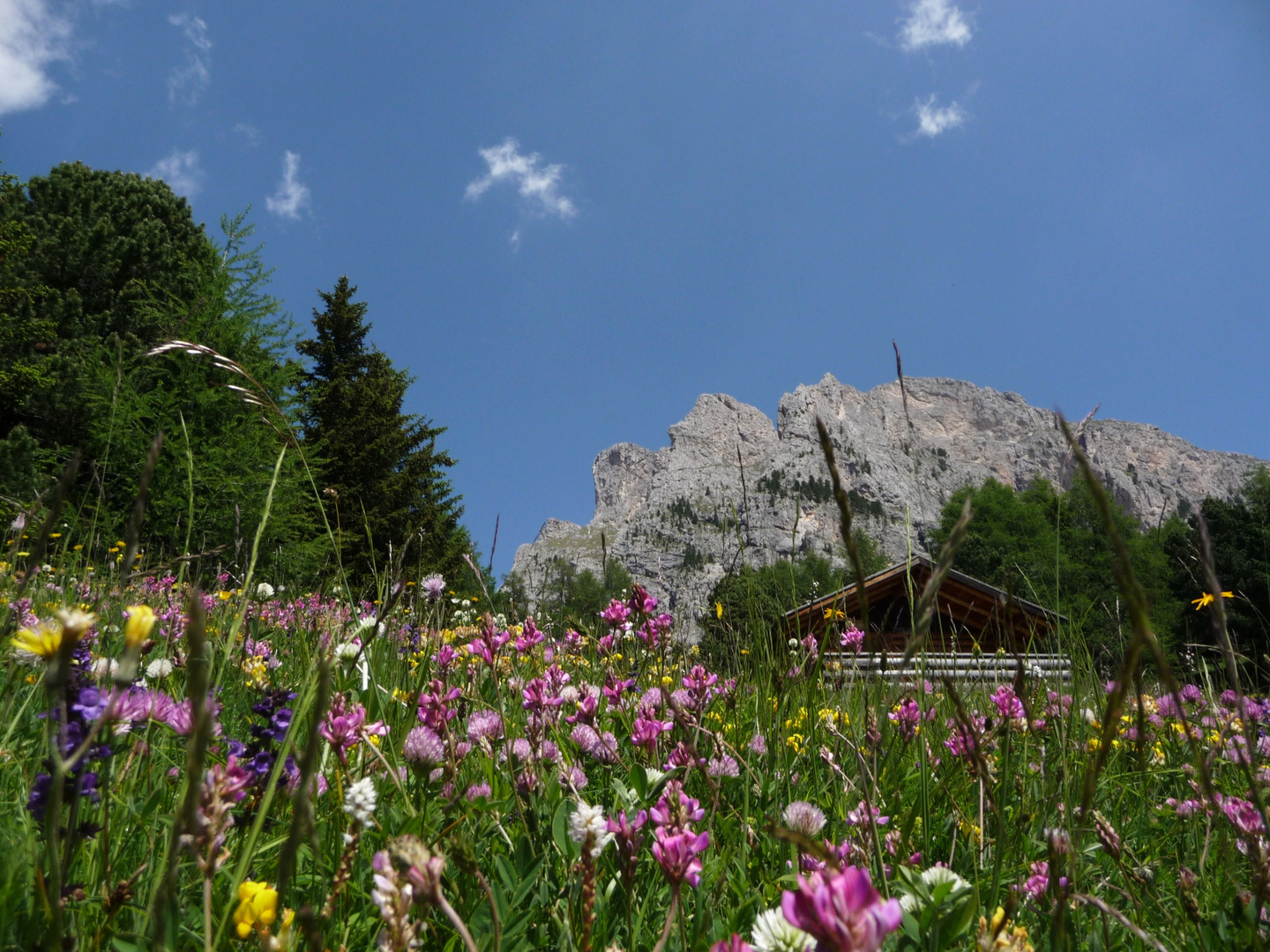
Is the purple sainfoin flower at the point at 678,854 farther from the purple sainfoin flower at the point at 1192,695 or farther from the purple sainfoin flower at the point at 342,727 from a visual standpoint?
the purple sainfoin flower at the point at 1192,695

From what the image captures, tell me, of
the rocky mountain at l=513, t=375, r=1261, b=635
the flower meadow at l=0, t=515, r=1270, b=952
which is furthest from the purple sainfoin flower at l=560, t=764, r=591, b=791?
the rocky mountain at l=513, t=375, r=1261, b=635

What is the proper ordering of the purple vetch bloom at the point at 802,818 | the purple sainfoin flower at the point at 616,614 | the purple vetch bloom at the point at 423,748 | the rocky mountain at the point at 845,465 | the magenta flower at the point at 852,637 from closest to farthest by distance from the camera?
the purple vetch bloom at the point at 802,818 < the purple vetch bloom at the point at 423,748 < the purple sainfoin flower at the point at 616,614 < the magenta flower at the point at 852,637 < the rocky mountain at the point at 845,465

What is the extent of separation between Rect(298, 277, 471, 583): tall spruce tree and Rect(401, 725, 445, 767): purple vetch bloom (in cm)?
1702

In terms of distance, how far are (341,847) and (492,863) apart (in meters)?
0.28

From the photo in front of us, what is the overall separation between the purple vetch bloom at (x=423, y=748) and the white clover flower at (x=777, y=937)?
82 cm

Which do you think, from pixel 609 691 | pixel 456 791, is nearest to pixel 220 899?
pixel 456 791

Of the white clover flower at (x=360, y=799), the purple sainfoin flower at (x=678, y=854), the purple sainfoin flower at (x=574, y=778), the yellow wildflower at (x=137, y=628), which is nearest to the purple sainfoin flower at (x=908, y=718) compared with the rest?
the purple sainfoin flower at (x=574, y=778)

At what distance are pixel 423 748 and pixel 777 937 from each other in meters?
0.84

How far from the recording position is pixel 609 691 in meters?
1.89

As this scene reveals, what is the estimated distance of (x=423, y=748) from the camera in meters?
1.36

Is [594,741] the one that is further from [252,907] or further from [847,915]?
[847,915]

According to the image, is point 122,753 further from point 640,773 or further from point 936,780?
point 936,780

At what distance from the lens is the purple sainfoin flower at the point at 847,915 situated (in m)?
0.39

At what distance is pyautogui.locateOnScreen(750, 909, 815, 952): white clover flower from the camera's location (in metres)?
0.74
